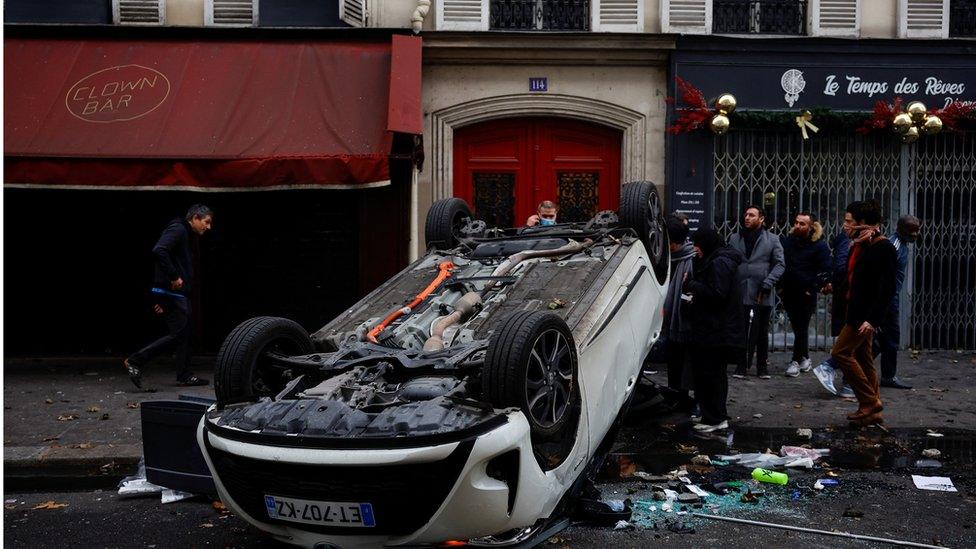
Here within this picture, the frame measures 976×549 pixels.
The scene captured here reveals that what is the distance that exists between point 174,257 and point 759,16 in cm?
794

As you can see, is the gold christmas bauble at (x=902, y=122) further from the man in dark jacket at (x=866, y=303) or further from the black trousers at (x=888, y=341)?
the man in dark jacket at (x=866, y=303)

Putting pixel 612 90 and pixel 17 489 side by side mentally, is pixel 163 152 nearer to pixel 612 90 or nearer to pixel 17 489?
pixel 17 489

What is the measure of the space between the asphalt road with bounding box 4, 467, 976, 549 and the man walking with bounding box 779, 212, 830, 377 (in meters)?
4.24

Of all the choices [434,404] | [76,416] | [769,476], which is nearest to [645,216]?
[769,476]

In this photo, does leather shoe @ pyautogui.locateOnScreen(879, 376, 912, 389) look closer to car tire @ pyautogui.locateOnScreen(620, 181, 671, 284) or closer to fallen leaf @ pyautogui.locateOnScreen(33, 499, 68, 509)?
car tire @ pyautogui.locateOnScreen(620, 181, 671, 284)

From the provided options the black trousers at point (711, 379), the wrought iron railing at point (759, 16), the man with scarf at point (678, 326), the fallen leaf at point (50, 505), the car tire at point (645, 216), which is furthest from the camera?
the wrought iron railing at point (759, 16)

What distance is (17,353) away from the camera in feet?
39.3

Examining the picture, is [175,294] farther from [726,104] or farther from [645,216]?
[726,104]

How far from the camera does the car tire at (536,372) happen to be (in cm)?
443

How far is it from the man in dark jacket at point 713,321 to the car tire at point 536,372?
9.30 feet

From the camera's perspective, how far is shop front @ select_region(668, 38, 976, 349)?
39.7 ft

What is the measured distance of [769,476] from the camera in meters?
6.23

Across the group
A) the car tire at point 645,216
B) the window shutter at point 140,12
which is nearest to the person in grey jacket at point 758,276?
the car tire at point 645,216

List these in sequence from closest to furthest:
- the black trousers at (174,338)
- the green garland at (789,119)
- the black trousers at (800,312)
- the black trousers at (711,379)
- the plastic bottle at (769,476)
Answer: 1. the plastic bottle at (769,476)
2. the black trousers at (711,379)
3. the black trousers at (174,338)
4. the black trousers at (800,312)
5. the green garland at (789,119)
